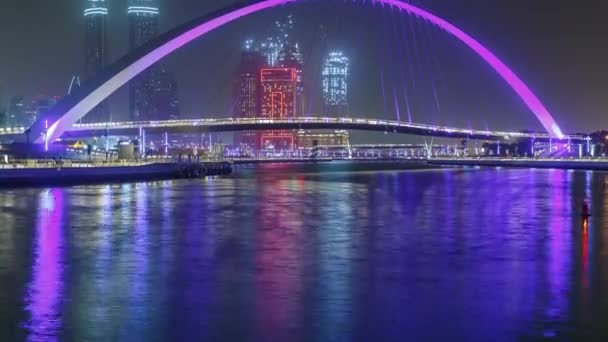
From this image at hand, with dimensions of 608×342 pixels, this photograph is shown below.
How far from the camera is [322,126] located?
356 feet

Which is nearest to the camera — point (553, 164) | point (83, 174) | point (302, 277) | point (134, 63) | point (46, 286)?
point (46, 286)

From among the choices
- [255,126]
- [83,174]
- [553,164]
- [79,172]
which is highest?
[255,126]

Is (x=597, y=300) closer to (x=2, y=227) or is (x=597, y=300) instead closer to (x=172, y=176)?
(x=2, y=227)

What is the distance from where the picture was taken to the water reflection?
907cm

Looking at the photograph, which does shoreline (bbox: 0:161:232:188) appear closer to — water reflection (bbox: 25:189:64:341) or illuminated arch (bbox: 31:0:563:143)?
illuminated arch (bbox: 31:0:563:143)

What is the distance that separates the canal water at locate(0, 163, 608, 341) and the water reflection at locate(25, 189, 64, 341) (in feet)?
0.11

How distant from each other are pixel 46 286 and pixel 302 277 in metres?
3.80

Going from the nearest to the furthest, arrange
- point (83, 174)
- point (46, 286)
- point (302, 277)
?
point (46, 286) < point (302, 277) < point (83, 174)

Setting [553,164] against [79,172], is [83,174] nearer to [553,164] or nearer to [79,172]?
[79,172]

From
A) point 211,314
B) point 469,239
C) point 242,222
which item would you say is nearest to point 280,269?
point 211,314

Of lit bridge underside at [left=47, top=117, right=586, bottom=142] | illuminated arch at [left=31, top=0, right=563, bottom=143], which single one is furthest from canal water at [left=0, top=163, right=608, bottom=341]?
lit bridge underside at [left=47, top=117, right=586, bottom=142]

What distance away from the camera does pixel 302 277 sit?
1263 cm

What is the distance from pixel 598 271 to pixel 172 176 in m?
52.8

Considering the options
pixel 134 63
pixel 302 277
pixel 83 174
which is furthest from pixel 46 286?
pixel 134 63
